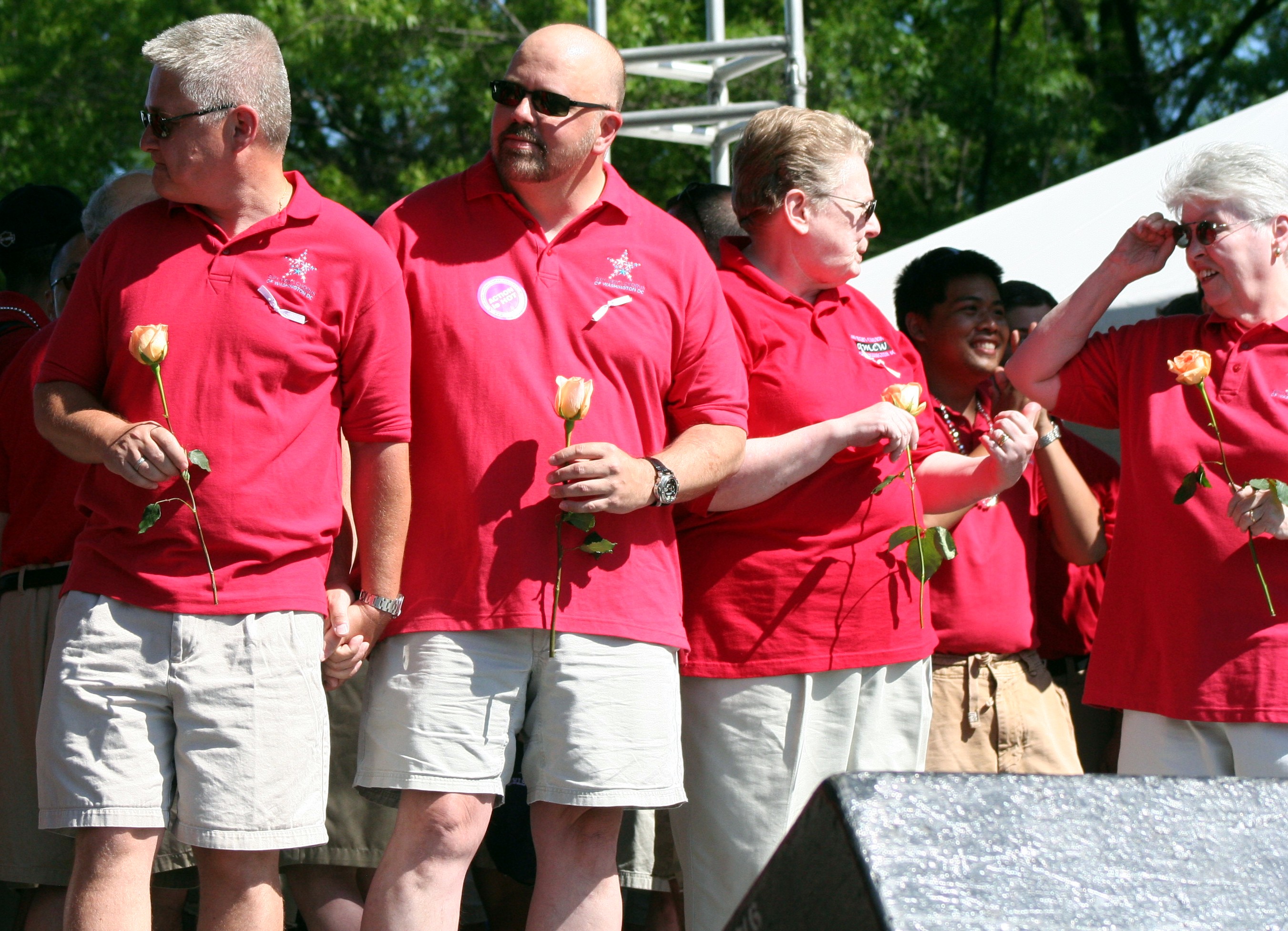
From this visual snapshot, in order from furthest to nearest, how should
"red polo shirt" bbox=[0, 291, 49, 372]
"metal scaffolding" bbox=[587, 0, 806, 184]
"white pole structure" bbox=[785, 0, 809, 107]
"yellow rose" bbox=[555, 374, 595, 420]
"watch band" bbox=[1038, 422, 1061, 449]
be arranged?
"metal scaffolding" bbox=[587, 0, 806, 184]
"white pole structure" bbox=[785, 0, 809, 107]
"watch band" bbox=[1038, 422, 1061, 449]
"red polo shirt" bbox=[0, 291, 49, 372]
"yellow rose" bbox=[555, 374, 595, 420]

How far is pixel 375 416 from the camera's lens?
2.76 m

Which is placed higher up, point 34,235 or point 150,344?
point 34,235

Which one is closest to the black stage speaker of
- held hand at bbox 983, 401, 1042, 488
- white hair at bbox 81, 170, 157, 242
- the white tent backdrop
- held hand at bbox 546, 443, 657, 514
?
held hand at bbox 546, 443, 657, 514

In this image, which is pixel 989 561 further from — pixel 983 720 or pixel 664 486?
pixel 664 486

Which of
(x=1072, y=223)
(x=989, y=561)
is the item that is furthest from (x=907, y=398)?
(x=1072, y=223)

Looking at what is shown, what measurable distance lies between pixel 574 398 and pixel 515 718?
2.05 ft

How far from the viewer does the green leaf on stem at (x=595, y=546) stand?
2.75 m

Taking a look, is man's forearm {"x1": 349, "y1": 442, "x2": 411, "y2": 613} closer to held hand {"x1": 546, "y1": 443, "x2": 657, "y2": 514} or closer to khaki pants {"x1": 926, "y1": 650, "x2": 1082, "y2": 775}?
held hand {"x1": 546, "y1": 443, "x2": 657, "y2": 514}

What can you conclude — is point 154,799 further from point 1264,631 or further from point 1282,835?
point 1264,631

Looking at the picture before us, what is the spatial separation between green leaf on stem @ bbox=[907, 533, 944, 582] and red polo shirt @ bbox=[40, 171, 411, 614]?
1.13 metres

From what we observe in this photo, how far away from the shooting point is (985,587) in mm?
3760

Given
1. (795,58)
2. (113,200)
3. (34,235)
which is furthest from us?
(795,58)

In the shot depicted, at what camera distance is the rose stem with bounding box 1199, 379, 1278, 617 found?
9.68ft

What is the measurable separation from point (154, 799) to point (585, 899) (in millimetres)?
809
